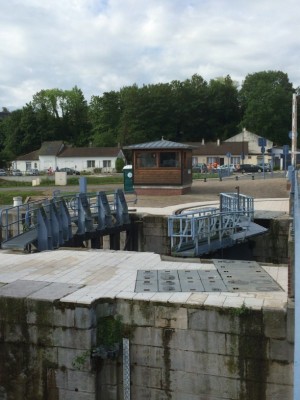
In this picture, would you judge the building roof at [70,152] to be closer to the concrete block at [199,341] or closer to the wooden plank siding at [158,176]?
the wooden plank siding at [158,176]

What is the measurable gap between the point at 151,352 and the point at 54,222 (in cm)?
720

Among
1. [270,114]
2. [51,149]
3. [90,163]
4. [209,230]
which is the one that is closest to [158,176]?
[209,230]

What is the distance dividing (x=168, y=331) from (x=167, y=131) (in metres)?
84.2

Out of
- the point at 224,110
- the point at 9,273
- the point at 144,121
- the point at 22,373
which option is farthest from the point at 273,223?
the point at 224,110

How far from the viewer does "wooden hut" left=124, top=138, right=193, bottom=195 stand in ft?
91.0

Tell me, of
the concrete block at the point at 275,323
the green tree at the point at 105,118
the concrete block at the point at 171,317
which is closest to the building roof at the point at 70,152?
the green tree at the point at 105,118

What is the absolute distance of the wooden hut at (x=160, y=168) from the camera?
91.0 feet

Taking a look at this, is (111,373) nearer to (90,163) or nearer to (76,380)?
(76,380)

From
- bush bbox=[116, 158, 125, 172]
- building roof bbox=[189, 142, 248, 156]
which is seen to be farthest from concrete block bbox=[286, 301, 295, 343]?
building roof bbox=[189, 142, 248, 156]

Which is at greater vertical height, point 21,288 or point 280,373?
point 21,288

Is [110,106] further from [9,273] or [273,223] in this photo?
[9,273]

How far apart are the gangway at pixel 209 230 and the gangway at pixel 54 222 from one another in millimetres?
2464

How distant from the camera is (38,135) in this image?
94625 millimetres

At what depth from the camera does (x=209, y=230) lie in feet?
45.2
